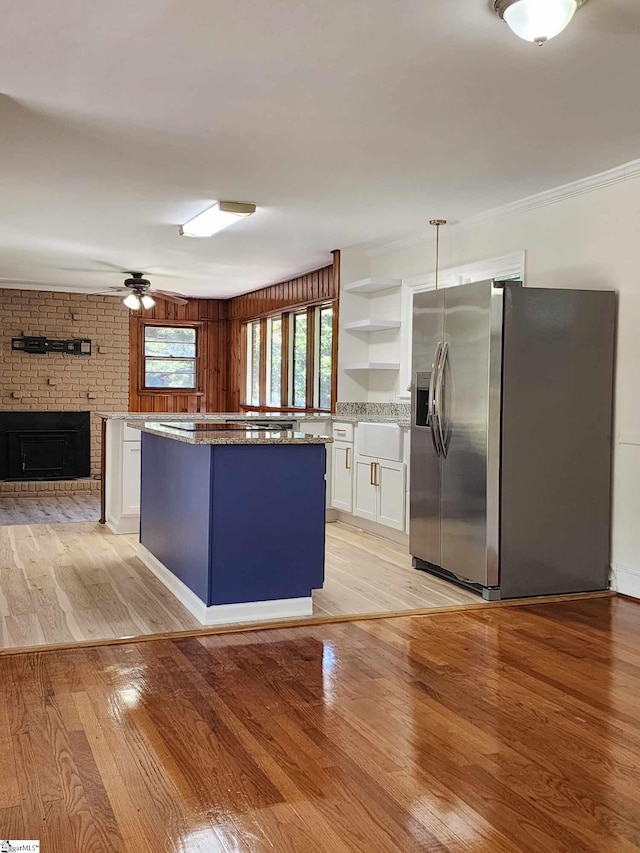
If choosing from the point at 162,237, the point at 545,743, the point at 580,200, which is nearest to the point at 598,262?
the point at 580,200

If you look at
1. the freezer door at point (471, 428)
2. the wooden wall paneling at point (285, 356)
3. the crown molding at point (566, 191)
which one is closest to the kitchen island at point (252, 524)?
the freezer door at point (471, 428)

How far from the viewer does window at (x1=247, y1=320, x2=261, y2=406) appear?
34.7 feet

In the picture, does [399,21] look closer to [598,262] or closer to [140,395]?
[598,262]

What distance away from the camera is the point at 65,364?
1021 centimetres

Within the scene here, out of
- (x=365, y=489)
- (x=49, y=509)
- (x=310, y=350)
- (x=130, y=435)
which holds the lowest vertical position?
(x=49, y=509)

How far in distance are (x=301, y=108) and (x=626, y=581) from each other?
10.2 feet

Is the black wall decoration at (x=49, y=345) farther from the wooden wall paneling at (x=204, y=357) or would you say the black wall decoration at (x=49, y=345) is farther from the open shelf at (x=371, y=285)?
the open shelf at (x=371, y=285)

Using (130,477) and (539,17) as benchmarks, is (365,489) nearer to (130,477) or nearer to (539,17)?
→ (130,477)

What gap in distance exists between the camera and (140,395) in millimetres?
11000

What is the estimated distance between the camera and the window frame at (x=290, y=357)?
8148 millimetres

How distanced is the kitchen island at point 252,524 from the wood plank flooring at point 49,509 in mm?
3497

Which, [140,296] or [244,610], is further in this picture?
[140,296]

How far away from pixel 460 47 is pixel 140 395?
28.0ft

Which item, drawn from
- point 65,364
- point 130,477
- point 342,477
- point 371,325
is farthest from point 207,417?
point 65,364
